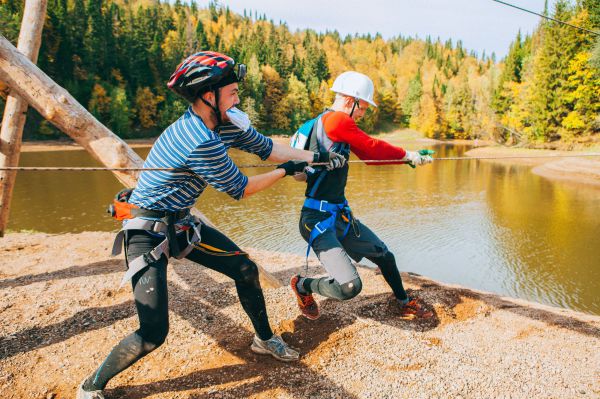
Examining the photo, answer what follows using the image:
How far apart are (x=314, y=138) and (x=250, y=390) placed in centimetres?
247

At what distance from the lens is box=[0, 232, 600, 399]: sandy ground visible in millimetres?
Answer: 3533

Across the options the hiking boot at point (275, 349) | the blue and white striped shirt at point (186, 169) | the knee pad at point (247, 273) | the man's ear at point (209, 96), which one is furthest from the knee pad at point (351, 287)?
the man's ear at point (209, 96)

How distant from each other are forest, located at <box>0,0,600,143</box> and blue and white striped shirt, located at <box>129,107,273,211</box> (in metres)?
39.9

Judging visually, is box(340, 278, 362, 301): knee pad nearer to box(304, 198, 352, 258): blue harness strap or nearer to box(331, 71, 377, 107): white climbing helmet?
box(304, 198, 352, 258): blue harness strap

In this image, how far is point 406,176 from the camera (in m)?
30.0

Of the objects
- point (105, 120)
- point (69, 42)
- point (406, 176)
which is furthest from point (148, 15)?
point (406, 176)

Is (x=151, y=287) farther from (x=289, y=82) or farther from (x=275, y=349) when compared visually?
(x=289, y=82)

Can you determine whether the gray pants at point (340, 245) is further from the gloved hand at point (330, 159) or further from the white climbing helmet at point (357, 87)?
the white climbing helmet at point (357, 87)

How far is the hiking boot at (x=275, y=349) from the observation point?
3854 millimetres

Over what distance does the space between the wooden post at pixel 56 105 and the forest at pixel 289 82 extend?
37101 millimetres

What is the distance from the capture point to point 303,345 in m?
4.21

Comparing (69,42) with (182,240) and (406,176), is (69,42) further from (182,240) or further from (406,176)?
(182,240)

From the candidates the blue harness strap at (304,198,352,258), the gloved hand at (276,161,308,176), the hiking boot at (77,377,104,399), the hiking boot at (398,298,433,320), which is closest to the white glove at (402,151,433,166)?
the blue harness strap at (304,198,352,258)

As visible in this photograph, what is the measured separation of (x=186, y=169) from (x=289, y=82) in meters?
88.7
